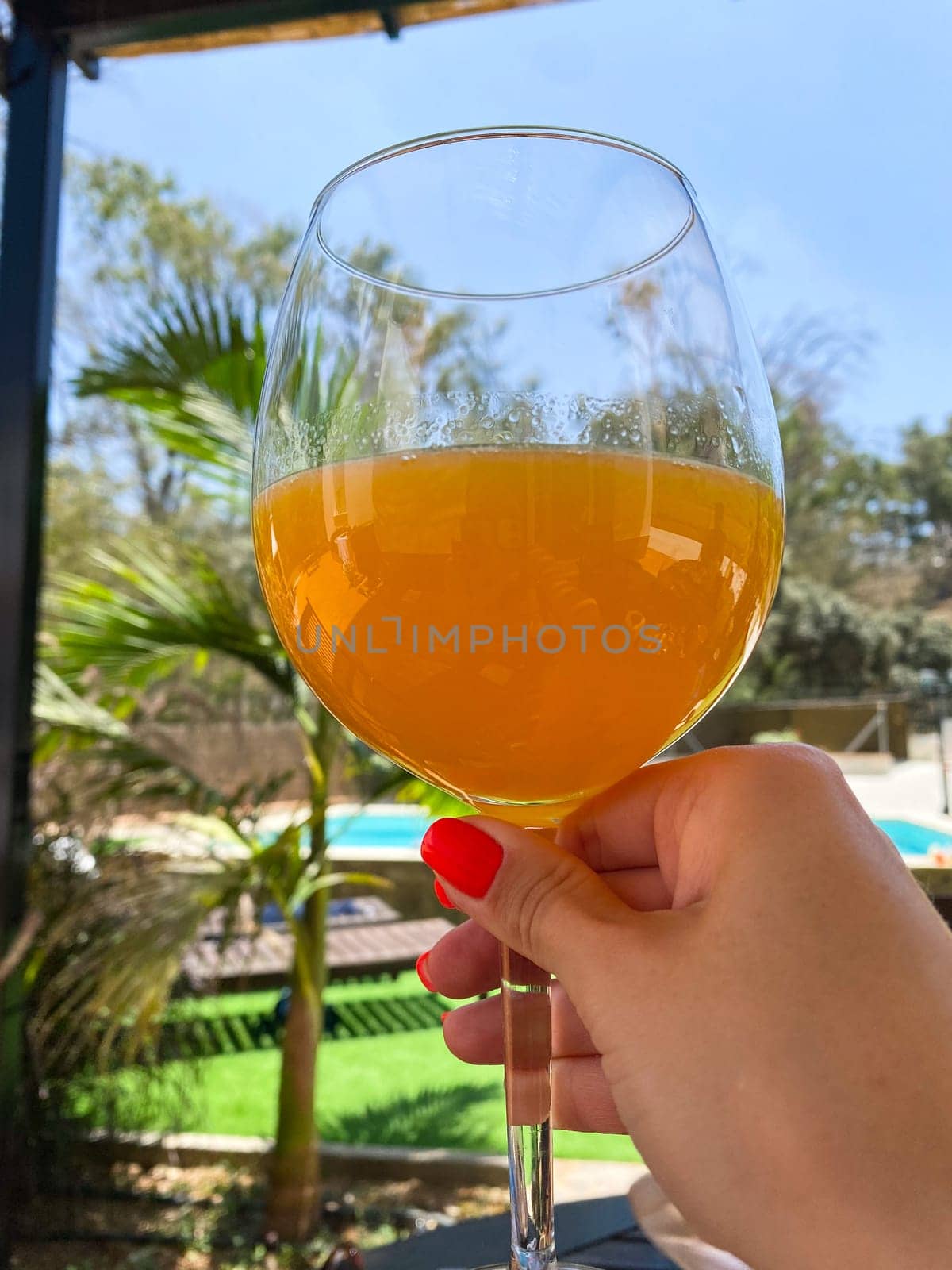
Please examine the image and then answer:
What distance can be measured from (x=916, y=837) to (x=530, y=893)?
3.22 metres

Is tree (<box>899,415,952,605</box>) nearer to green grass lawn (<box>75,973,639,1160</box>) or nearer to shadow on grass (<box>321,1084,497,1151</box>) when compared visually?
green grass lawn (<box>75,973,639,1160</box>)

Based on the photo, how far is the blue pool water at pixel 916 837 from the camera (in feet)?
10.8

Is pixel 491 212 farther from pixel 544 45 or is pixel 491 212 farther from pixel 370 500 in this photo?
pixel 544 45

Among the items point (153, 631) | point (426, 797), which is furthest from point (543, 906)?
point (153, 631)

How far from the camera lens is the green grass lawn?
318 centimetres

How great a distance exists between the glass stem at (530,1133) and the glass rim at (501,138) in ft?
1.35

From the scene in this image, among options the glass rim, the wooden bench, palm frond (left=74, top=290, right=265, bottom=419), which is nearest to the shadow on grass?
the wooden bench

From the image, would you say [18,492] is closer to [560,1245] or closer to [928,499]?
[560,1245]

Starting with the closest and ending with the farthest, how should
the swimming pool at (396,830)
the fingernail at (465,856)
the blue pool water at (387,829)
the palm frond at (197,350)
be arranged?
the fingernail at (465,856) → the palm frond at (197,350) → the swimming pool at (396,830) → the blue pool water at (387,829)

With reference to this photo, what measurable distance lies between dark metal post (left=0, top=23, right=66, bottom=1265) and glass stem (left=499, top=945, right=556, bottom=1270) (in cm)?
263

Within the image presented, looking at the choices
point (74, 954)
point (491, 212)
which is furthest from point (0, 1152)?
point (491, 212)

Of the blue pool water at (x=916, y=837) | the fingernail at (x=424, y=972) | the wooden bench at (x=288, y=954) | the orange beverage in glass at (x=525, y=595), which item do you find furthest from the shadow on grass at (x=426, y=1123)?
the orange beverage in glass at (x=525, y=595)

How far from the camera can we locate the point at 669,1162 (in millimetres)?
538

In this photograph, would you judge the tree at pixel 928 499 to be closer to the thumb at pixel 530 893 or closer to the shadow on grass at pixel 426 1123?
the shadow on grass at pixel 426 1123
